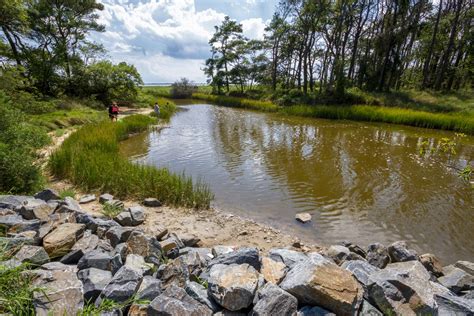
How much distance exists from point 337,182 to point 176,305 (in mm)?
6889

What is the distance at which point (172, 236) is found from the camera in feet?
14.0

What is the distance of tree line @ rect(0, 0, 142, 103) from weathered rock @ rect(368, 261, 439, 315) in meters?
21.7

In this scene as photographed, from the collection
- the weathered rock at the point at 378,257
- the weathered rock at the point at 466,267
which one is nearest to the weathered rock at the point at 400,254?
the weathered rock at the point at 378,257

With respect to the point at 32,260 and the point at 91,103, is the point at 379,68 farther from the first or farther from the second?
the point at 32,260

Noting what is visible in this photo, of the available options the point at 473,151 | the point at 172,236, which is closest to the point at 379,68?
the point at 473,151

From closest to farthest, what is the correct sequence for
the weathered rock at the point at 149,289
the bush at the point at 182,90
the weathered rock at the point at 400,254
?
the weathered rock at the point at 149,289 → the weathered rock at the point at 400,254 → the bush at the point at 182,90

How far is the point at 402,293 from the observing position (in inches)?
108

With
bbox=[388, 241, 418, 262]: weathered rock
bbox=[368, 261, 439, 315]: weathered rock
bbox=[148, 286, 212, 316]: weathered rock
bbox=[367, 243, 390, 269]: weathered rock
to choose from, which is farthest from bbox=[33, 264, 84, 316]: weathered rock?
bbox=[388, 241, 418, 262]: weathered rock

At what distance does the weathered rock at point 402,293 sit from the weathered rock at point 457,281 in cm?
54

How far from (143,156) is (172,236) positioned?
7.51 meters

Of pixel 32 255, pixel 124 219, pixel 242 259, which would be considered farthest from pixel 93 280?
pixel 124 219

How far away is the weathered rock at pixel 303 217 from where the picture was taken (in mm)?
5741

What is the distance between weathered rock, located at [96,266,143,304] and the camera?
247 cm

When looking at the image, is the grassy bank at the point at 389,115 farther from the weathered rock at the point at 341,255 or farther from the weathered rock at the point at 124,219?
the weathered rock at the point at 124,219
